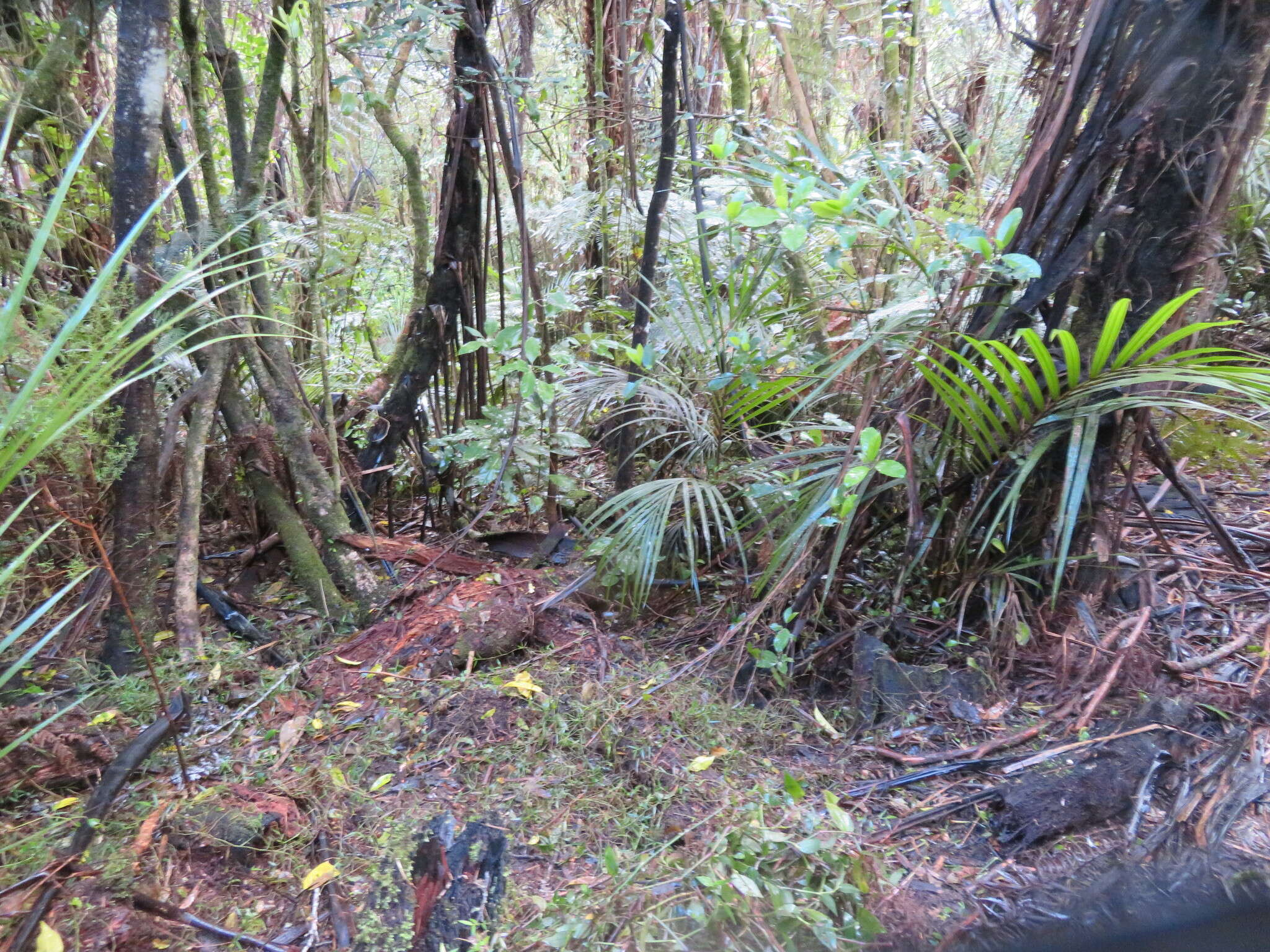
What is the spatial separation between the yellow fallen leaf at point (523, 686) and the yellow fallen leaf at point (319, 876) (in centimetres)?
69

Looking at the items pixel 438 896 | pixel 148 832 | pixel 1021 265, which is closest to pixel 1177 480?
pixel 1021 265

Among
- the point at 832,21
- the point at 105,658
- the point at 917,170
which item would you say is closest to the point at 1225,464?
the point at 917,170

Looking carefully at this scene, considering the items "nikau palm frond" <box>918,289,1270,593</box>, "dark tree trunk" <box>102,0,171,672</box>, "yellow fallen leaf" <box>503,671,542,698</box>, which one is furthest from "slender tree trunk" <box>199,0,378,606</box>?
"nikau palm frond" <box>918,289,1270,593</box>

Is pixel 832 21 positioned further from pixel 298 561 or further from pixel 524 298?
pixel 298 561

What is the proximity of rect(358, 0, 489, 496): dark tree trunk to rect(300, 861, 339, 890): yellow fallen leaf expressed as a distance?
1.84 m

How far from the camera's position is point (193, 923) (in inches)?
57.4

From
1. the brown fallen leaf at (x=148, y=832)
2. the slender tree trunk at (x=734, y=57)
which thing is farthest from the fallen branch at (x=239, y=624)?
the slender tree trunk at (x=734, y=57)

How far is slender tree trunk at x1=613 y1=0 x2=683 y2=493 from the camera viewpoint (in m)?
2.82

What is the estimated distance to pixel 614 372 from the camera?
2977mm

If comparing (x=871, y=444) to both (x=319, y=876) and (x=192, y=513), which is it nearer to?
(x=319, y=876)

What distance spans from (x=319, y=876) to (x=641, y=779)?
2.50 ft

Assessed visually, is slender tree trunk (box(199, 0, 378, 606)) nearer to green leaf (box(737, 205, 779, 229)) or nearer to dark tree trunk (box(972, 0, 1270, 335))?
green leaf (box(737, 205, 779, 229))

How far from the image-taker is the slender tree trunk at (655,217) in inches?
111

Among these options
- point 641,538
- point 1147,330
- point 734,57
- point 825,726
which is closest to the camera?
point 1147,330
